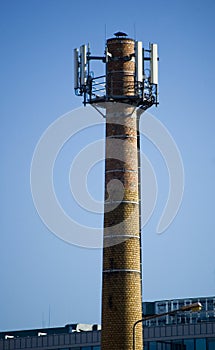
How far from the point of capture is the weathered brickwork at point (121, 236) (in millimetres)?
51969

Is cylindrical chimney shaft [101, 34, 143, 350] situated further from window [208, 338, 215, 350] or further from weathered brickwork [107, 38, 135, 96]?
window [208, 338, 215, 350]

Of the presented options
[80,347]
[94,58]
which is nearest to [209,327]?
[80,347]

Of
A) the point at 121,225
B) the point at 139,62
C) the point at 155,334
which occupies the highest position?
the point at 139,62

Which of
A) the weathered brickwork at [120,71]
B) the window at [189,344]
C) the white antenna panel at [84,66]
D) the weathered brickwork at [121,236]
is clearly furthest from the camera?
the window at [189,344]

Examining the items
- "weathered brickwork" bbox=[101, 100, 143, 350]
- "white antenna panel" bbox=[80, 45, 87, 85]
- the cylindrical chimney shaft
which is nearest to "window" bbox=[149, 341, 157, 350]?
the cylindrical chimney shaft

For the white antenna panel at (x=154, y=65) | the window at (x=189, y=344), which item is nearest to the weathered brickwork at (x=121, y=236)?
the white antenna panel at (x=154, y=65)

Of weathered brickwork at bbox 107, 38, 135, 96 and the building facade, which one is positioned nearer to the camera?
weathered brickwork at bbox 107, 38, 135, 96

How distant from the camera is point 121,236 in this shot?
5288 cm

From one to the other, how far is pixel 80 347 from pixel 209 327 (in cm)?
1048

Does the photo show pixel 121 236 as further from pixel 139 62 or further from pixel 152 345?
pixel 152 345

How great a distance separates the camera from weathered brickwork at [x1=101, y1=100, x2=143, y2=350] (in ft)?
171

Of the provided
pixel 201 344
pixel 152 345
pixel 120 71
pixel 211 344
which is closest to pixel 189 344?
pixel 201 344

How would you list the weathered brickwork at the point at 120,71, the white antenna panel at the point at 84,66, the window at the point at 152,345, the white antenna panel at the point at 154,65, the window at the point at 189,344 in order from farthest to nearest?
the window at the point at 152,345 < the window at the point at 189,344 < the white antenna panel at the point at 84,66 < the white antenna panel at the point at 154,65 < the weathered brickwork at the point at 120,71

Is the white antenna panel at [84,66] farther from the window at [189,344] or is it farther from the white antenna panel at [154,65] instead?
the window at [189,344]
